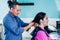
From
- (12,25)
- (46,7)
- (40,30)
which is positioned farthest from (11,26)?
(46,7)

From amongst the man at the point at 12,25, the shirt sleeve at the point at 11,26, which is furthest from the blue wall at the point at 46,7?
the shirt sleeve at the point at 11,26

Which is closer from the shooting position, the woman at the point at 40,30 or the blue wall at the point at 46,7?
the woman at the point at 40,30

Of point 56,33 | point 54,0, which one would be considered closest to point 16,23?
point 56,33

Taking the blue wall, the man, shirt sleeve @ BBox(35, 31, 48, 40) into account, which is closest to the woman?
shirt sleeve @ BBox(35, 31, 48, 40)

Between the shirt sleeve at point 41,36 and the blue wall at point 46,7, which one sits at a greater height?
the blue wall at point 46,7

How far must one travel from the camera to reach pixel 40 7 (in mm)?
3564

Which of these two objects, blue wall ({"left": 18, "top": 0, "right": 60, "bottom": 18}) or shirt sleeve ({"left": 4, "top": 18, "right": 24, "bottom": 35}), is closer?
shirt sleeve ({"left": 4, "top": 18, "right": 24, "bottom": 35})

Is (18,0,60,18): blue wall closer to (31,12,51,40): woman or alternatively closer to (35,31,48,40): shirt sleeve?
(31,12,51,40): woman

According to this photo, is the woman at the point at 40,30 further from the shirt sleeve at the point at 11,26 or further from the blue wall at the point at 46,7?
the blue wall at the point at 46,7

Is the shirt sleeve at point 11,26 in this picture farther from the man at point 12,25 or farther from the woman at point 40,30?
the woman at point 40,30

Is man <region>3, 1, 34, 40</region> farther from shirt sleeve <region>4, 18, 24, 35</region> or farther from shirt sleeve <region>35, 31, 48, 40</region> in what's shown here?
shirt sleeve <region>35, 31, 48, 40</region>

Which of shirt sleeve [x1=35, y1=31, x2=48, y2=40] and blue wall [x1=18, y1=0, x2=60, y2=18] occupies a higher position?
blue wall [x1=18, y1=0, x2=60, y2=18]

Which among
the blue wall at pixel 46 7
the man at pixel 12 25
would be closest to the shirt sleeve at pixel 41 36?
the man at pixel 12 25

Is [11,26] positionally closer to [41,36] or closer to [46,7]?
[41,36]
